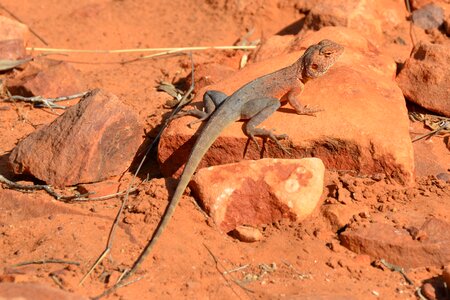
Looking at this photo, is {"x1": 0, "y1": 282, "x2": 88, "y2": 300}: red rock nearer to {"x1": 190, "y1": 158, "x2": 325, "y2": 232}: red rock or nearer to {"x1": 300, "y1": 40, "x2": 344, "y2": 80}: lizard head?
{"x1": 190, "y1": 158, "x2": 325, "y2": 232}: red rock

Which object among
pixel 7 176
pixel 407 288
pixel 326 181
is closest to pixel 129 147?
pixel 7 176

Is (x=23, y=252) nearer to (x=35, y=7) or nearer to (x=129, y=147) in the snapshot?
(x=129, y=147)

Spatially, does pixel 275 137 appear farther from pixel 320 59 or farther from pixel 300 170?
pixel 320 59

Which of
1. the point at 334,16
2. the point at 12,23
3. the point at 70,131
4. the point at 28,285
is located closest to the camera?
the point at 28,285

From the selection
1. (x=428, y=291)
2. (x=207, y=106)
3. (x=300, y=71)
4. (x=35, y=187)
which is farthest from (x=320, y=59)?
(x=35, y=187)

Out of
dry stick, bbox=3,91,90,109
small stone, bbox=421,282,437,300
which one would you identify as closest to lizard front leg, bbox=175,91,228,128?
dry stick, bbox=3,91,90,109

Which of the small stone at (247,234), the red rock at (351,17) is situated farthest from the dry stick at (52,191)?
the red rock at (351,17)

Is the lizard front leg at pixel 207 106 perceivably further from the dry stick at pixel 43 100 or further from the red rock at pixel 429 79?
the red rock at pixel 429 79
